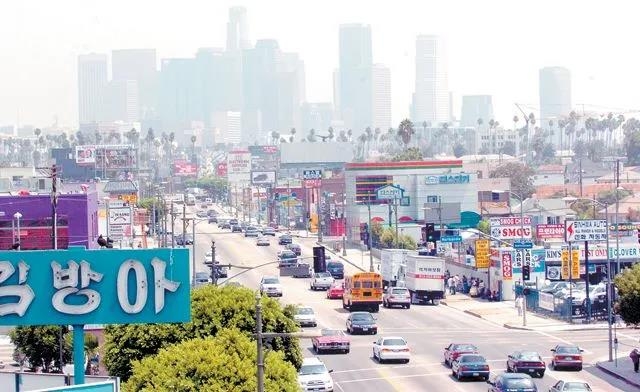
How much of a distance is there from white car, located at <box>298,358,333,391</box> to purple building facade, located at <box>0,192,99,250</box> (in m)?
43.6

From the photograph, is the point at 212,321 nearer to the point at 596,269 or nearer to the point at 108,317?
the point at 108,317

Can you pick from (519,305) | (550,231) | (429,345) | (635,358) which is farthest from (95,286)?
(550,231)

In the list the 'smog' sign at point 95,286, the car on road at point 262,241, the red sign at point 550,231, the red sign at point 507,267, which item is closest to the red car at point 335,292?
the red sign at point 507,267

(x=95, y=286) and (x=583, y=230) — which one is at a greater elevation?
(x=95, y=286)

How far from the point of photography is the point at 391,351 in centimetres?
6638

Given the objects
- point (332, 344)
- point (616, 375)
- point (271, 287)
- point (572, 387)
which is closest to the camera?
point (572, 387)

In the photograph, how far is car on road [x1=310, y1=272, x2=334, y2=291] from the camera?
344 ft

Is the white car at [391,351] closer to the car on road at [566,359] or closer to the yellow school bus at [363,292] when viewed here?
the car on road at [566,359]

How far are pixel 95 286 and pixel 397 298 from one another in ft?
209

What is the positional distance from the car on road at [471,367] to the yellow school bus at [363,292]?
26.4m

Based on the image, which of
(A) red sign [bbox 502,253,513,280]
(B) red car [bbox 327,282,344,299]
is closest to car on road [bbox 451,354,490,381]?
(A) red sign [bbox 502,253,513,280]

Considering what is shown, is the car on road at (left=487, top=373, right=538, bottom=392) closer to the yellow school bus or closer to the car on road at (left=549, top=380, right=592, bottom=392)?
the car on road at (left=549, top=380, right=592, bottom=392)

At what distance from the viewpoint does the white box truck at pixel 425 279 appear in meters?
93.3

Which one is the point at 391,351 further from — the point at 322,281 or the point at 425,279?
the point at 322,281
